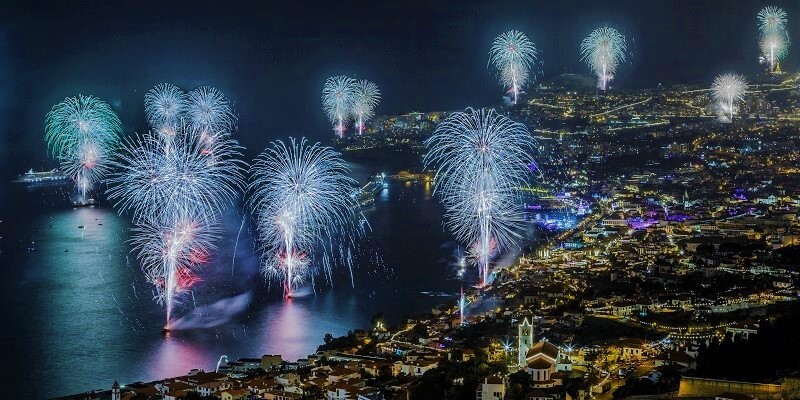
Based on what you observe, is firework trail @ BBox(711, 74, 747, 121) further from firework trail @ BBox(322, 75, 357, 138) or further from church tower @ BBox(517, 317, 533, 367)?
church tower @ BBox(517, 317, 533, 367)

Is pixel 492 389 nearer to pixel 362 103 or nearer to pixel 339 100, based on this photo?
pixel 339 100

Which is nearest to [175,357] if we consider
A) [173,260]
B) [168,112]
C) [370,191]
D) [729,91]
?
[173,260]

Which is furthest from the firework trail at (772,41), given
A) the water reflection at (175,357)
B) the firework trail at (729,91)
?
the water reflection at (175,357)

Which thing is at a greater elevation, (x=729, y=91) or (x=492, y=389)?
(x=729, y=91)

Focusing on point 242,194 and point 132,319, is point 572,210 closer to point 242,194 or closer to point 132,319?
point 242,194

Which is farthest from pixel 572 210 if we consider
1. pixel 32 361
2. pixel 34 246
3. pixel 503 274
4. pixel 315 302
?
pixel 32 361

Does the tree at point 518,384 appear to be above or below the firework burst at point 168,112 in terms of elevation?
below

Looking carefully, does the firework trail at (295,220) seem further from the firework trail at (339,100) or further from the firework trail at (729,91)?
the firework trail at (729,91)

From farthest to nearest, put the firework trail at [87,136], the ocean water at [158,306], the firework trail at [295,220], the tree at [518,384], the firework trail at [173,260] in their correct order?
the firework trail at [87,136], the firework trail at [295,220], the firework trail at [173,260], the ocean water at [158,306], the tree at [518,384]

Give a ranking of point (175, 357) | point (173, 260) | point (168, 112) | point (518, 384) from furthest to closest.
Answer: point (168, 112) < point (173, 260) < point (175, 357) < point (518, 384)
